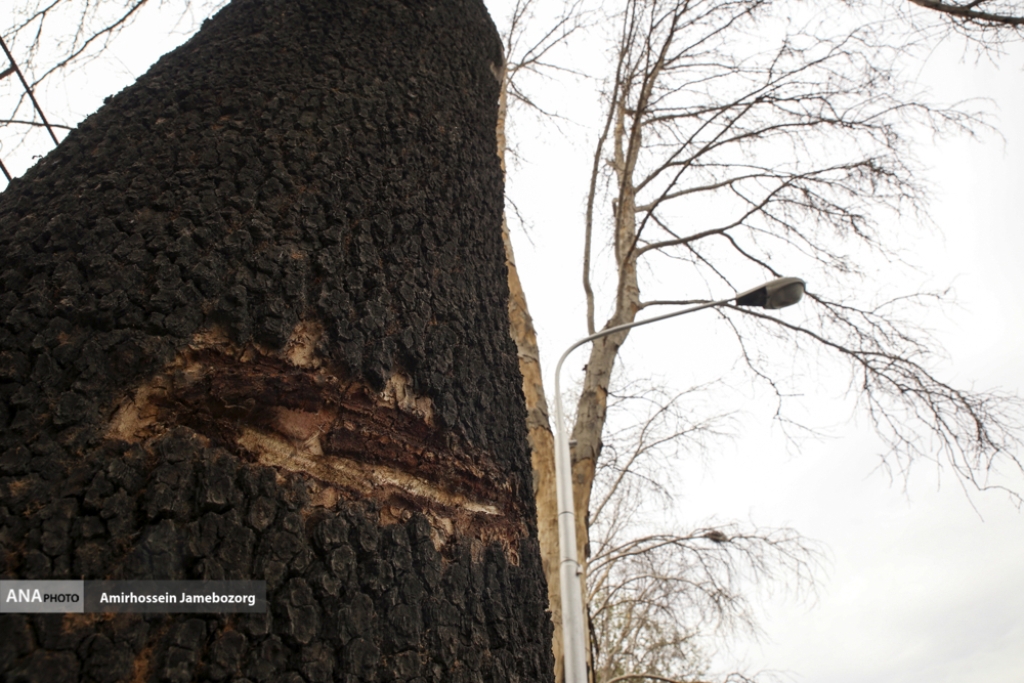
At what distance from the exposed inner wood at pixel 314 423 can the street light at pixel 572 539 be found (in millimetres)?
2887

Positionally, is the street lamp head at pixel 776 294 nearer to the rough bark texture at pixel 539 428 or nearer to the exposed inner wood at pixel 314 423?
the rough bark texture at pixel 539 428

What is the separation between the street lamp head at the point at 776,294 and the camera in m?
4.68

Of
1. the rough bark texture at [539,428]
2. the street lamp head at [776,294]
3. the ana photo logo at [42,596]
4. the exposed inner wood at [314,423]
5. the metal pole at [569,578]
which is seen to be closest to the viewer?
the ana photo logo at [42,596]

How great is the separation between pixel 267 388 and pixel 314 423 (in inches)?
3.5

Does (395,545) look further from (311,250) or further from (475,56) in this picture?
(475,56)

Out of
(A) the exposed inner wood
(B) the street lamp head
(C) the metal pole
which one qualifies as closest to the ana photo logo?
(A) the exposed inner wood

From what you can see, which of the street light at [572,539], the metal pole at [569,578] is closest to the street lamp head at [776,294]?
the street light at [572,539]

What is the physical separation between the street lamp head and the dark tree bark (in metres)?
3.75

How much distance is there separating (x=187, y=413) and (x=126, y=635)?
12.1 inches

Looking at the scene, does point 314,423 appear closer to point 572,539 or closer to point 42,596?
point 42,596

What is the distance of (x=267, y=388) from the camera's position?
94 cm

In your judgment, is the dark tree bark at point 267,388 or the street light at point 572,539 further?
the street light at point 572,539

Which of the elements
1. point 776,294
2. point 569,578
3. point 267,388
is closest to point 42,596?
point 267,388

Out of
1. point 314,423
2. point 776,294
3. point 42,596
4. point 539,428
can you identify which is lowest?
point 42,596
